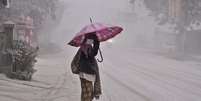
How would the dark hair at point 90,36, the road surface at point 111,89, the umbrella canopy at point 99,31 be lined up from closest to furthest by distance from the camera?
the umbrella canopy at point 99,31, the dark hair at point 90,36, the road surface at point 111,89

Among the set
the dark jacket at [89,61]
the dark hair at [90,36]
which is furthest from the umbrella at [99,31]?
the dark jacket at [89,61]

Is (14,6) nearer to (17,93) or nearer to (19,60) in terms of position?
(19,60)

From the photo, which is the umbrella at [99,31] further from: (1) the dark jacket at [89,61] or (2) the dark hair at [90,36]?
(1) the dark jacket at [89,61]

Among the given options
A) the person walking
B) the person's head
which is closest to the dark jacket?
the person walking

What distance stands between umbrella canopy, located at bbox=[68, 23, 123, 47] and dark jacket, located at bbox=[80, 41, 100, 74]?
0.32 m

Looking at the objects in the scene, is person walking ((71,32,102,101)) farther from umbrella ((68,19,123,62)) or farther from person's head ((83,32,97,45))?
umbrella ((68,19,123,62))

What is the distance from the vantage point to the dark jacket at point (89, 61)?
9.02m

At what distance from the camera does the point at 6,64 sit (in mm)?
17281

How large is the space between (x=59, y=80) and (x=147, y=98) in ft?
19.0

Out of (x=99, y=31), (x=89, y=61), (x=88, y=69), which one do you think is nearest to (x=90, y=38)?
(x=99, y=31)

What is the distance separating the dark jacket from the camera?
9016mm

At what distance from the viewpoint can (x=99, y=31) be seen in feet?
30.5

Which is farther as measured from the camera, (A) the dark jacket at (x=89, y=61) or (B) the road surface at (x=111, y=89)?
(B) the road surface at (x=111, y=89)

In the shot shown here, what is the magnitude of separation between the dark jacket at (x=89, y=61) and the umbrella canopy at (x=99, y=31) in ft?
1.05
